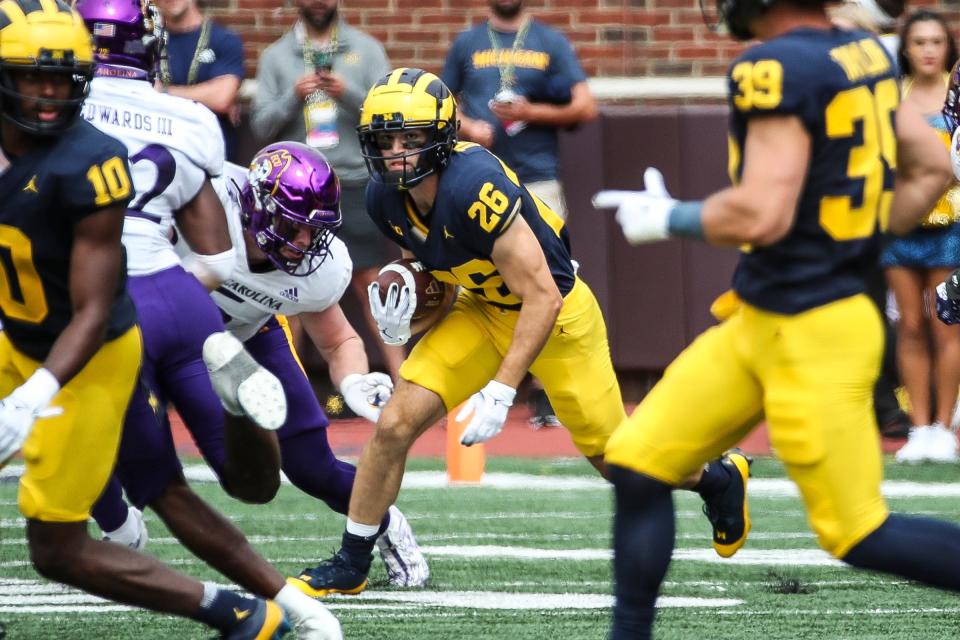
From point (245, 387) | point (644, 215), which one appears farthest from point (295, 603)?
point (644, 215)

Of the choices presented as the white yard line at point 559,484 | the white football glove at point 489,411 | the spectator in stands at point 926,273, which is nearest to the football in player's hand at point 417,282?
the white football glove at point 489,411

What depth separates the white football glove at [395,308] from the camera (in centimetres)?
519

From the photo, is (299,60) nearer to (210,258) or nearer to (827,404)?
(210,258)

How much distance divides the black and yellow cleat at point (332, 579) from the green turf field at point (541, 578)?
0.20 ft

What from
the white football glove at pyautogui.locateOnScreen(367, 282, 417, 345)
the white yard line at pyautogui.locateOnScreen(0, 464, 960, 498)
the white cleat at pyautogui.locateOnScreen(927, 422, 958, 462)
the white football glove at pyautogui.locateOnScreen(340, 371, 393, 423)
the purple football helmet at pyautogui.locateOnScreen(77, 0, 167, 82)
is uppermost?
the purple football helmet at pyautogui.locateOnScreen(77, 0, 167, 82)

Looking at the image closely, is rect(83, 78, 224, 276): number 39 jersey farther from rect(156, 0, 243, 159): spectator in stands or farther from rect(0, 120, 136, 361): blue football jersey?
rect(156, 0, 243, 159): spectator in stands

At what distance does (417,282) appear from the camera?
5.25 m

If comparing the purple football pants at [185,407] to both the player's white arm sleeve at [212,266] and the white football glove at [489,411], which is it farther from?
the white football glove at [489,411]

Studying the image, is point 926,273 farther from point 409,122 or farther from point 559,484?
point 409,122

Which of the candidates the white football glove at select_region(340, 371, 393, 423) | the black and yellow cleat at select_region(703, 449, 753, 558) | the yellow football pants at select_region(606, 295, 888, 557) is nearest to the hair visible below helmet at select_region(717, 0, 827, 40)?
the yellow football pants at select_region(606, 295, 888, 557)

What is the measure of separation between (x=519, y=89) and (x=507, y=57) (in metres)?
0.17

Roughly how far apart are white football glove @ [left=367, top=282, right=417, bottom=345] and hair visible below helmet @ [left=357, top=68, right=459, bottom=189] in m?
0.35

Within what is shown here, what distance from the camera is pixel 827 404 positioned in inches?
138

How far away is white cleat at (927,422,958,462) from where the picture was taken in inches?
314
